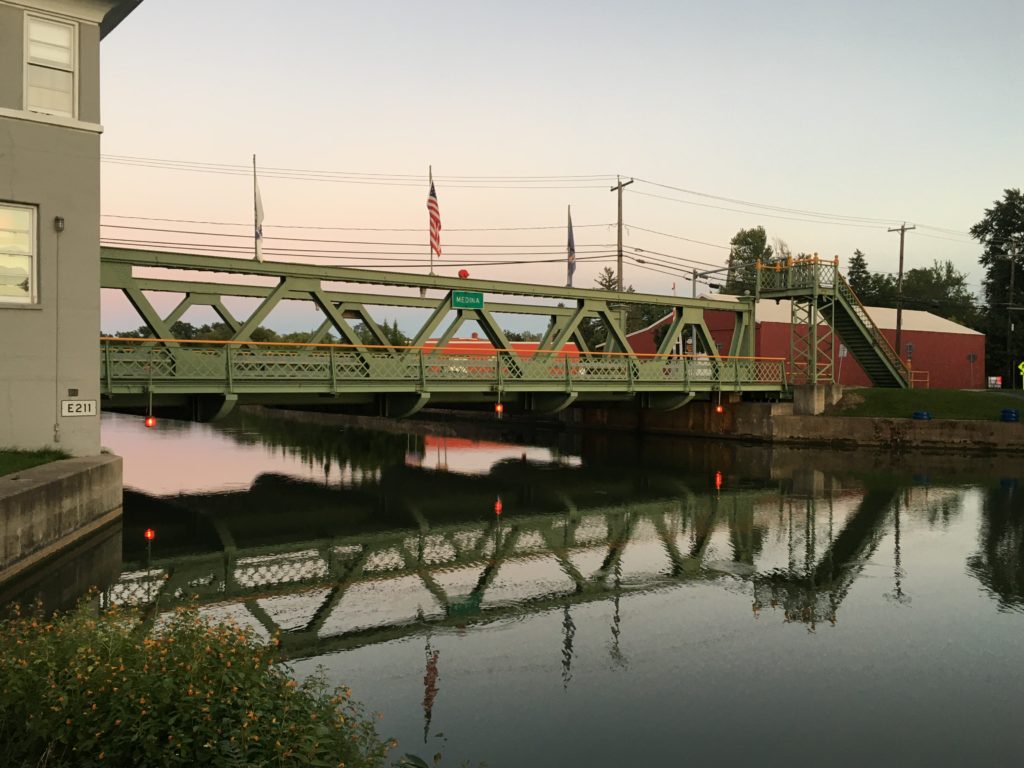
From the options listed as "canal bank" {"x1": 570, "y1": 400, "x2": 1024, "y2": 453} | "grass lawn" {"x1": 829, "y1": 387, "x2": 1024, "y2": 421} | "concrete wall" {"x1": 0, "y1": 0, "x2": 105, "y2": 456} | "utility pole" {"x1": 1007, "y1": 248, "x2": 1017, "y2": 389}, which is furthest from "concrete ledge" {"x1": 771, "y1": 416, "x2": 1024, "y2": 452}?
"utility pole" {"x1": 1007, "y1": 248, "x2": 1017, "y2": 389}

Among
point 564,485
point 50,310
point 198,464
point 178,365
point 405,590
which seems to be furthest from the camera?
point 198,464

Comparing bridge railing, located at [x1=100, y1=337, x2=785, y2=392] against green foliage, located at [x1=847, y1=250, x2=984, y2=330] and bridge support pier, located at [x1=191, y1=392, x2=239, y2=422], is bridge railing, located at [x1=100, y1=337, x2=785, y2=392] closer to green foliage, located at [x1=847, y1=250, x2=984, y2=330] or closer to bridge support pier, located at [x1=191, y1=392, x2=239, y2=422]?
bridge support pier, located at [x1=191, y1=392, x2=239, y2=422]

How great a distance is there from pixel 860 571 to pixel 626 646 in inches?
276

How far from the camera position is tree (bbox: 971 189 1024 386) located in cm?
6844

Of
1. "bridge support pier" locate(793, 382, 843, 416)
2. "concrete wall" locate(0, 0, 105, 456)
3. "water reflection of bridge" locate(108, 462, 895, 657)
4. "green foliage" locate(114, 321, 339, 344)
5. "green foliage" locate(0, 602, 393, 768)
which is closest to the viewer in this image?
"green foliage" locate(0, 602, 393, 768)

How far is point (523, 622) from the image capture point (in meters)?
11.8

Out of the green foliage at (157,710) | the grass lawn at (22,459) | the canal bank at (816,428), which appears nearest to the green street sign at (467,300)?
the grass lawn at (22,459)

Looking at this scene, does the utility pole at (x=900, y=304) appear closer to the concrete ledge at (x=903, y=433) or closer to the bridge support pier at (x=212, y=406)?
the concrete ledge at (x=903, y=433)

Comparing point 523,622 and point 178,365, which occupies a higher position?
point 178,365

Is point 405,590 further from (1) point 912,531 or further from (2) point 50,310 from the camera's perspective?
(1) point 912,531

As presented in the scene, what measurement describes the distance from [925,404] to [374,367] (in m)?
27.4

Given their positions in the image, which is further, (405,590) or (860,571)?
(860,571)

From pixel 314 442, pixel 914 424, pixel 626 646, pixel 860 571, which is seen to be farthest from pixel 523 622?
pixel 314 442

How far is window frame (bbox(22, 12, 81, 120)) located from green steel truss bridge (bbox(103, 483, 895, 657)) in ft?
32.6
